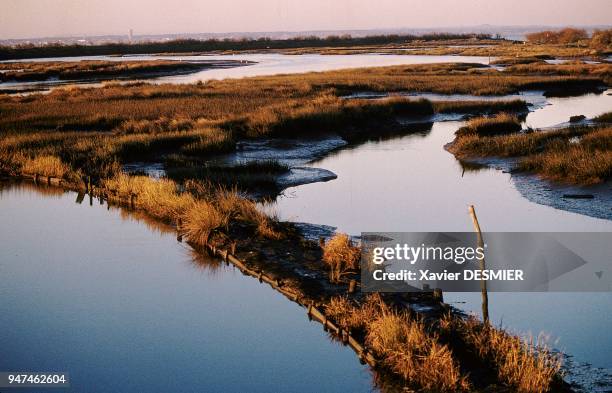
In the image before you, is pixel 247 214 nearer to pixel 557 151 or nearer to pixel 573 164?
pixel 573 164

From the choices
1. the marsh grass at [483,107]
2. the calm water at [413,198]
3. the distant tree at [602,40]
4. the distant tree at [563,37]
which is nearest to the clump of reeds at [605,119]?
the marsh grass at [483,107]

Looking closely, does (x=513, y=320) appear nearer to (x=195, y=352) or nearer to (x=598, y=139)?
(x=195, y=352)

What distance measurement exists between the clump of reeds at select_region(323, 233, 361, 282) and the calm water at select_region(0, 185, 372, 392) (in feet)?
3.56

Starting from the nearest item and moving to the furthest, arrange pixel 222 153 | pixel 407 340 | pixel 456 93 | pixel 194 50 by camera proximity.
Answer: pixel 407 340, pixel 222 153, pixel 456 93, pixel 194 50

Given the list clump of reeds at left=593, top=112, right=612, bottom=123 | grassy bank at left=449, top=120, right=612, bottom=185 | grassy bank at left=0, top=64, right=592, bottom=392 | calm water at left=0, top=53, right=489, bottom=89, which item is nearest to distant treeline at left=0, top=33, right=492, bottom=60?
calm water at left=0, top=53, right=489, bottom=89

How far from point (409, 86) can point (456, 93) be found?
153 inches

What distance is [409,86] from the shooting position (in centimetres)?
4384

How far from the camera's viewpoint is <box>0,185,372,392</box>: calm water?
8.29 m

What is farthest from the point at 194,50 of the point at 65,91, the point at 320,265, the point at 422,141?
the point at 320,265

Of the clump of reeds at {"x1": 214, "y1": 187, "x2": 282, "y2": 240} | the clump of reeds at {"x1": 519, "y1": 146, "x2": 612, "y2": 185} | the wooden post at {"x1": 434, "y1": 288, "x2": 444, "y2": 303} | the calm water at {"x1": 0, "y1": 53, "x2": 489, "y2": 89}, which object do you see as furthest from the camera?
the calm water at {"x1": 0, "y1": 53, "x2": 489, "y2": 89}

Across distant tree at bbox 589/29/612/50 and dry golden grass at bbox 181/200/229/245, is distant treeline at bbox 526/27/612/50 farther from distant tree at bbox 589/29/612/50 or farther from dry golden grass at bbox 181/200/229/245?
dry golden grass at bbox 181/200/229/245

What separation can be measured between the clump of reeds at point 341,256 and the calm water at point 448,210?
5.45ft

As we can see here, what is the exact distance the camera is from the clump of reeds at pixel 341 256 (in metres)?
10.9

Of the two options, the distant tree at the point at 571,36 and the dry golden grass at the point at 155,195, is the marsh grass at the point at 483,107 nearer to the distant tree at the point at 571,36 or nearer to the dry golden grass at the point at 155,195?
the dry golden grass at the point at 155,195
